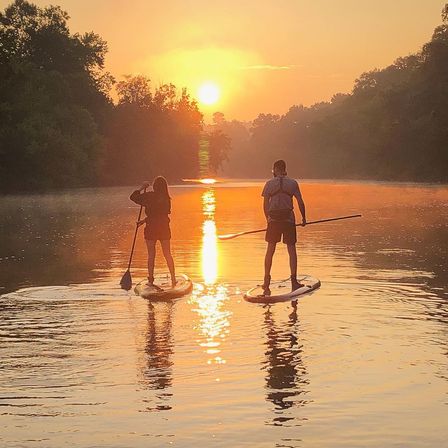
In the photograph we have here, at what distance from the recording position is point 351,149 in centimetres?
15912

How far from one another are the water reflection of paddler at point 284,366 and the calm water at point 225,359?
0.8 inches

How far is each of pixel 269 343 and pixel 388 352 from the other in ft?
4.23

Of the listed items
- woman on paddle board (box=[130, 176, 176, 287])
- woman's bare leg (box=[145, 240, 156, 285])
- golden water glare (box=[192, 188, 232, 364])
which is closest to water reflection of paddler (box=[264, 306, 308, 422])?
golden water glare (box=[192, 188, 232, 364])

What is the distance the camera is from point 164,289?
1459cm

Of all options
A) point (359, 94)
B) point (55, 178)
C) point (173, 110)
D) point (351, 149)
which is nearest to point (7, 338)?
point (55, 178)

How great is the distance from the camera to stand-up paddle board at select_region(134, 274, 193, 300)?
14211mm

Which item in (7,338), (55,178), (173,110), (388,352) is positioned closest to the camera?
(388,352)

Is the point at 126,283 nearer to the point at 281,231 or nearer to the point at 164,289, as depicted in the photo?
the point at 164,289

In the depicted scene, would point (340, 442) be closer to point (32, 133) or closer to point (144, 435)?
point (144, 435)

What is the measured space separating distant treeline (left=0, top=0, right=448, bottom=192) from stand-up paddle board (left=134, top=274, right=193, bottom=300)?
191 ft

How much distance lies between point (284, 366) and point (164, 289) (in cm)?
561

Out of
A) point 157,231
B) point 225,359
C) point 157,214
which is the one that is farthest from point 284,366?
point 157,214

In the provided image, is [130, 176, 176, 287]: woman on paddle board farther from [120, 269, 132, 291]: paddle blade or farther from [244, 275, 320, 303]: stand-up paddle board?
[244, 275, 320, 303]: stand-up paddle board

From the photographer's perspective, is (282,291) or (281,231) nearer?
(282,291)
